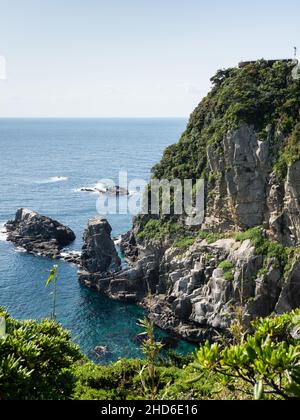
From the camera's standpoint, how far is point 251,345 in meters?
7.23

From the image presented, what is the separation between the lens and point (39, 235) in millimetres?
77250

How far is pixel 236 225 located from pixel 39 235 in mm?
37922

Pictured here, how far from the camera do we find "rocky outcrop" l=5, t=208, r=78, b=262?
74000 mm

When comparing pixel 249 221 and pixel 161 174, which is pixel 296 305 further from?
pixel 161 174

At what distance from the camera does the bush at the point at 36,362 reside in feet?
37.6

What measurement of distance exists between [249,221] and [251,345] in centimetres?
4288

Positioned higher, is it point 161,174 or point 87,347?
point 161,174

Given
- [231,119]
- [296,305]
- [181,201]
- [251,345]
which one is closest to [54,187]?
[181,201]

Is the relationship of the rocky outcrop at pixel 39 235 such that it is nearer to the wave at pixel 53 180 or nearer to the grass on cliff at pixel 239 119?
the grass on cliff at pixel 239 119

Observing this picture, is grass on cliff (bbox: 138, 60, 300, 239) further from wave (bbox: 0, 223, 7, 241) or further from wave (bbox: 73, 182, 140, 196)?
wave (bbox: 73, 182, 140, 196)

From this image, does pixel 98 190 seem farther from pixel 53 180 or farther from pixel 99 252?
pixel 99 252

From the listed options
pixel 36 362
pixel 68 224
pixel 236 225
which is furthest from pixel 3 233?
pixel 36 362

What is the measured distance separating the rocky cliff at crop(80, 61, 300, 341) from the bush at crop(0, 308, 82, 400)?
28.4 metres
